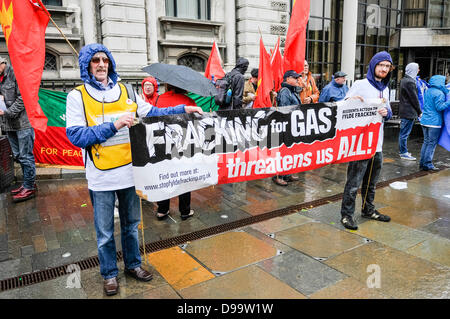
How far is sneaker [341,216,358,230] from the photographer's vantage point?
180 inches

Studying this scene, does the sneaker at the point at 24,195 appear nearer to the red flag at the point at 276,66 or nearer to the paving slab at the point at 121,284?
→ the paving slab at the point at 121,284

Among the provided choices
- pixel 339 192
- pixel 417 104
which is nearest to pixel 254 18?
pixel 417 104

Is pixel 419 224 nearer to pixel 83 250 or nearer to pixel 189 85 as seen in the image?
pixel 189 85

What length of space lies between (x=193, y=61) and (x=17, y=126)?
7.47 m

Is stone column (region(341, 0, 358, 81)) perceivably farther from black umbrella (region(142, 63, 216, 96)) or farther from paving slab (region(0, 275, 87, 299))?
paving slab (region(0, 275, 87, 299))

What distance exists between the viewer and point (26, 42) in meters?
3.71

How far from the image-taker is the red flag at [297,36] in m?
5.75

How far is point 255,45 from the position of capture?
1282 cm

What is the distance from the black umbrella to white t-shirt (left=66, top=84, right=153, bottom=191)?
1046 mm

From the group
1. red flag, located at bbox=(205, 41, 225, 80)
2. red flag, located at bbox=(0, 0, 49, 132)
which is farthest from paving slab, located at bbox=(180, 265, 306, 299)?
red flag, located at bbox=(205, 41, 225, 80)

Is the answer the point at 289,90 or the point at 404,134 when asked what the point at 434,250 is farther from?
the point at 404,134

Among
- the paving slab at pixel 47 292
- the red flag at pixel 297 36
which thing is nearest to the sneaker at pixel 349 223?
the red flag at pixel 297 36

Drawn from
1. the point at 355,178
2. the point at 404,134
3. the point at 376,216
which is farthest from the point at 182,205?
the point at 404,134
